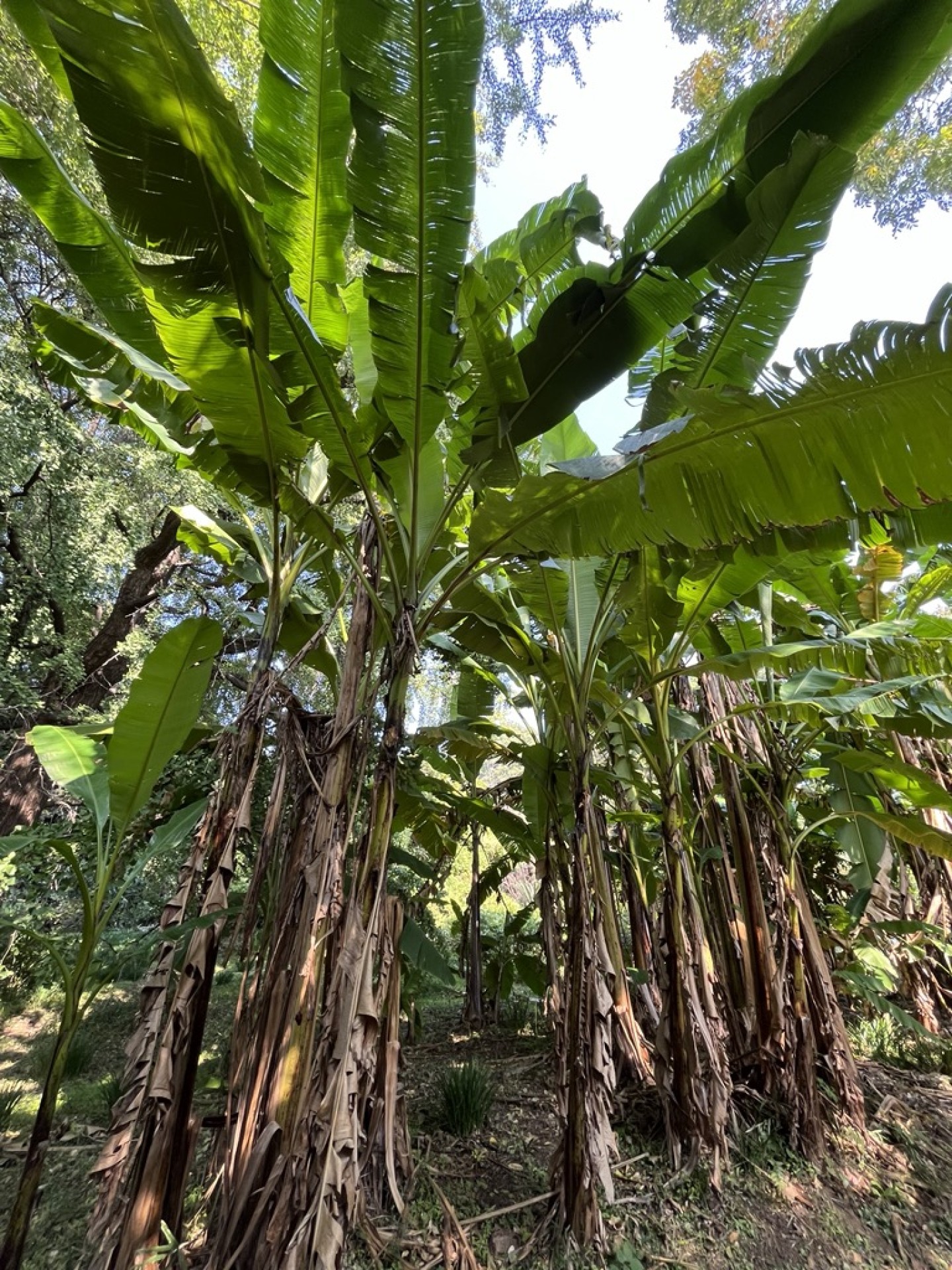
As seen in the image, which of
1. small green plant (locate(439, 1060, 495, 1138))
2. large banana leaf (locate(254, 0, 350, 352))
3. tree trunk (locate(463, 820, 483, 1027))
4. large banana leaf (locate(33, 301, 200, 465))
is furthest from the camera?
tree trunk (locate(463, 820, 483, 1027))

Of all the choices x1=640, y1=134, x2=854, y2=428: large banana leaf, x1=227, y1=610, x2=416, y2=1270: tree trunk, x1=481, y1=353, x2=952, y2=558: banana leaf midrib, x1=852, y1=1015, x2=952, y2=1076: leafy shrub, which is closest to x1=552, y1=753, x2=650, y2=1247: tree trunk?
x1=227, y1=610, x2=416, y2=1270: tree trunk

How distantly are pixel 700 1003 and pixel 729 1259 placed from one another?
750 millimetres

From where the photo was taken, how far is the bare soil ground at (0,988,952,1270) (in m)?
1.93

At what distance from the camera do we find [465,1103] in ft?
8.59

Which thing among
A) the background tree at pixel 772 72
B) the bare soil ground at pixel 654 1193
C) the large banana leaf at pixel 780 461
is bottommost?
the bare soil ground at pixel 654 1193

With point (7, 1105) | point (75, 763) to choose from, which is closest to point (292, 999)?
point (75, 763)

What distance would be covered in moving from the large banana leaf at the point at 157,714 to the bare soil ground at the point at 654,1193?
1.39 m

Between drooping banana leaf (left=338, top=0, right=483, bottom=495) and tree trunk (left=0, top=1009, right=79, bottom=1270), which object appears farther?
tree trunk (left=0, top=1009, right=79, bottom=1270)

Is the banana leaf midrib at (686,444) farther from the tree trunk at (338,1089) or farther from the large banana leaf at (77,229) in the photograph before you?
the large banana leaf at (77,229)

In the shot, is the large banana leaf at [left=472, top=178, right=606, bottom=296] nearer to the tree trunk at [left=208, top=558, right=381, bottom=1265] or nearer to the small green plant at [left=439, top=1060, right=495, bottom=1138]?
the tree trunk at [left=208, top=558, right=381, bottom=1265]

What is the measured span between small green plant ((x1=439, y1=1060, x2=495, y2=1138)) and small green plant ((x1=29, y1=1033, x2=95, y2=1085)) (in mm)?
2263

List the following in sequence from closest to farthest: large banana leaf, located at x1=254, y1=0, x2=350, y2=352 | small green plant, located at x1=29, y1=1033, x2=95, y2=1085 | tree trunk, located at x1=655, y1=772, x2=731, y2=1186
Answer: large banana leaf, located at x1=254, y1=0, x2=350, y2=352
tree trunk, located at x1=655, y1=772, x2=731, y2=1186
small green plant, located at x1=29, y1=1033, x2=95, y2=1085

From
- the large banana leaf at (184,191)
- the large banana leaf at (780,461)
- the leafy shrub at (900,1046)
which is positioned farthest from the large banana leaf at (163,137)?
the leafy shrub at (900,1046)

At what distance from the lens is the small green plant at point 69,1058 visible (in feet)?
11.7
